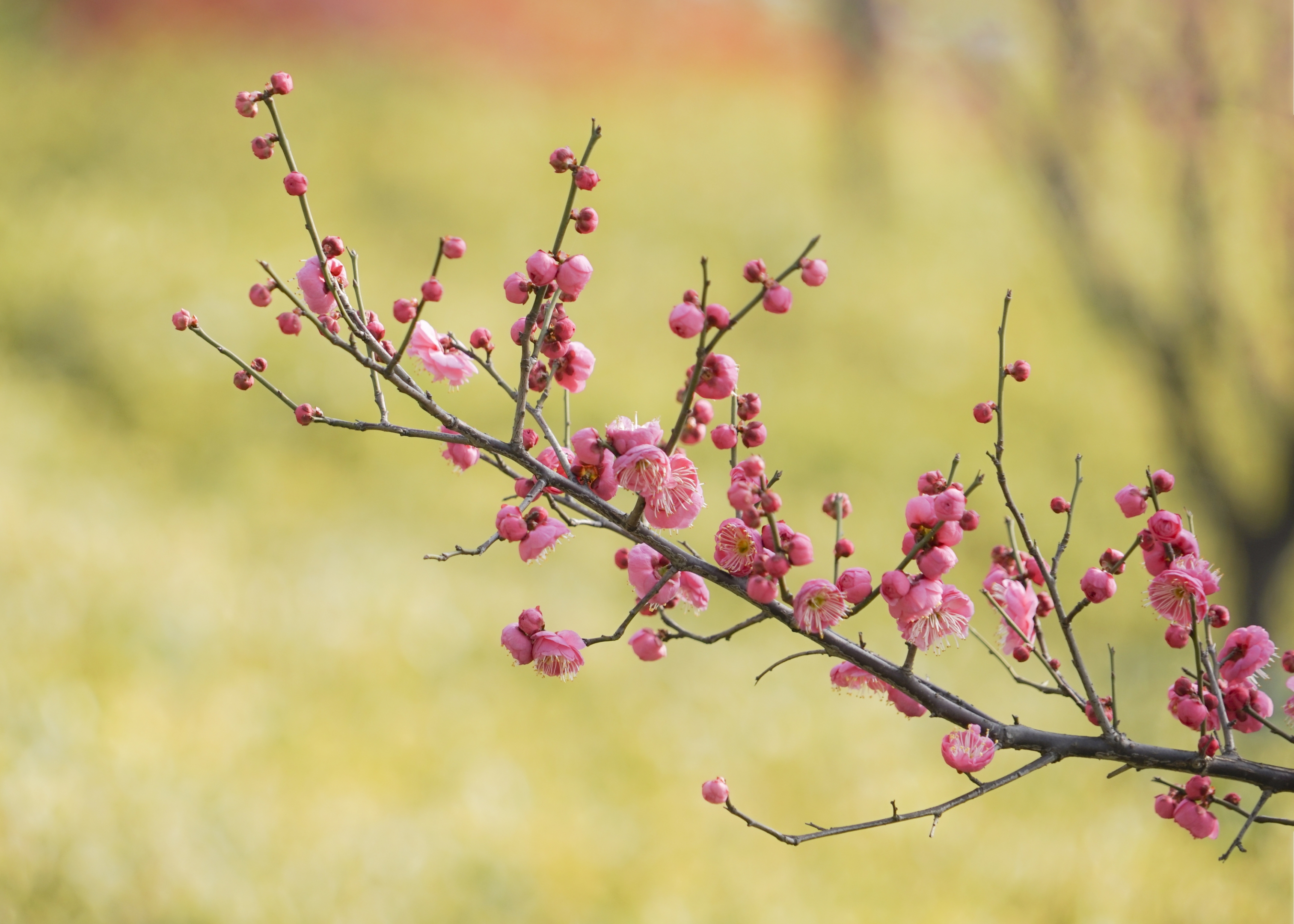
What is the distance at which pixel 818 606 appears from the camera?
0.80 metres

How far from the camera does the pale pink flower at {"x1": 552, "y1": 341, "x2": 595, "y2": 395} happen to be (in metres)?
0.92

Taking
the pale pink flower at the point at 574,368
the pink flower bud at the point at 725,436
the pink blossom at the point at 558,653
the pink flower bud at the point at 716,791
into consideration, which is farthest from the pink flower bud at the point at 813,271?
the pink flower bud at the point at 716,791

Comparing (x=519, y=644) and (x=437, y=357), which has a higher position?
(x=437, y=357)

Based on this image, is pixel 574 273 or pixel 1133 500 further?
pixel 1133 500

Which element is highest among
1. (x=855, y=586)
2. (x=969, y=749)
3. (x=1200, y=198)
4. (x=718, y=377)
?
(x=1200, y=198)

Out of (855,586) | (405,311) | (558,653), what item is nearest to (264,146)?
(405,311)

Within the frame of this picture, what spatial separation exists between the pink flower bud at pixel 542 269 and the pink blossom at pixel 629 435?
12 centimetres

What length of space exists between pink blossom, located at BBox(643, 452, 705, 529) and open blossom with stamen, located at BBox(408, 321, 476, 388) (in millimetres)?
215

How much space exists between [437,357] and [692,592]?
1.01 ft

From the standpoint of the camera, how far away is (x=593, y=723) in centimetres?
305

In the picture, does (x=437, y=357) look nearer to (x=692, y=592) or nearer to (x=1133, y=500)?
(x=692, y=592)

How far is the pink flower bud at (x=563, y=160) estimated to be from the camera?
79cm

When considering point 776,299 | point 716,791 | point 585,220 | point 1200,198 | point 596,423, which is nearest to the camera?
point 776,299

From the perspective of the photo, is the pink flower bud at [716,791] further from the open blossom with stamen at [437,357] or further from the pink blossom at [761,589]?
the open blossom with stamen at [437,357]
